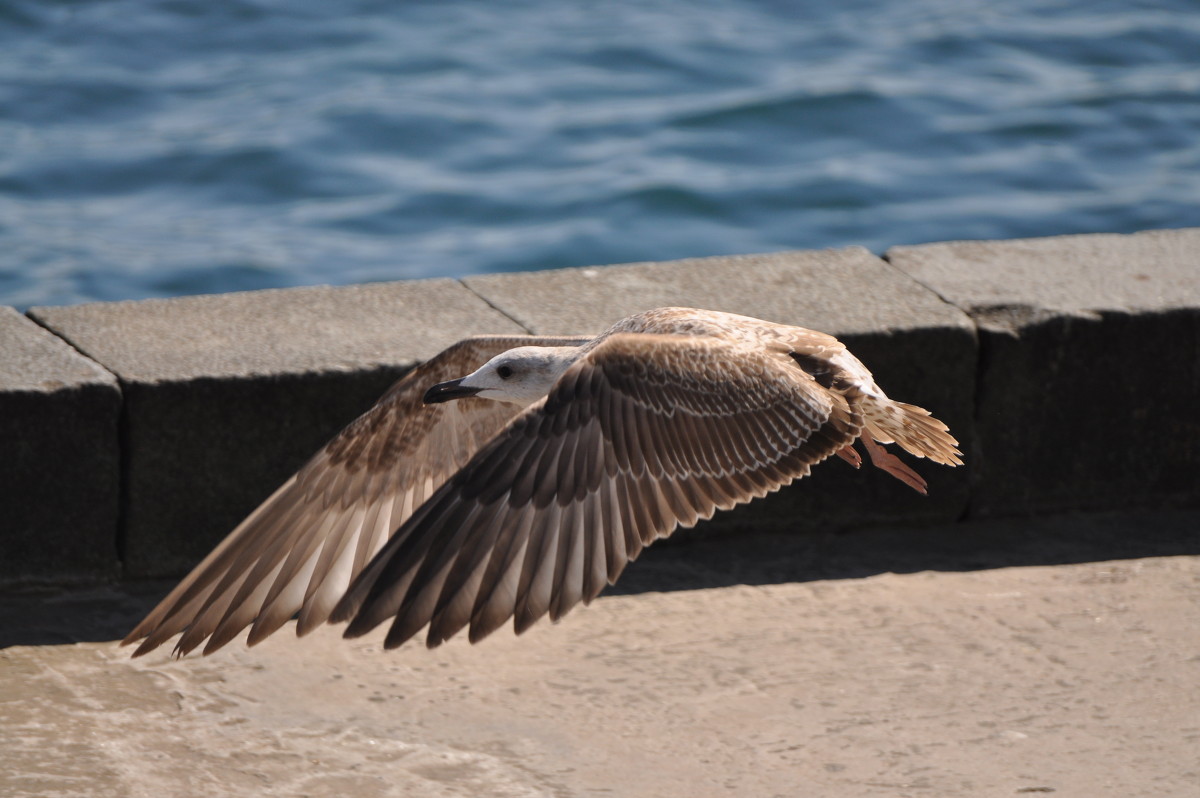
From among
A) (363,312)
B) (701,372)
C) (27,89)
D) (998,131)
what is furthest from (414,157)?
(701,372)

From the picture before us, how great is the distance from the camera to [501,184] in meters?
13.3

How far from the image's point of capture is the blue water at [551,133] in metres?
12.5

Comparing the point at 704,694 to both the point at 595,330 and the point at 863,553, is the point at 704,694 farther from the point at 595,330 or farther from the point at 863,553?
the point at 595,330

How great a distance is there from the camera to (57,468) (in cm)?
506

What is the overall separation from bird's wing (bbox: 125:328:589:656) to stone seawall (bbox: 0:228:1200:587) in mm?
481

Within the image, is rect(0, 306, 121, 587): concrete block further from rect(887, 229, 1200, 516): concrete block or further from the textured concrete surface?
rect(887, 229, 1200, 516): concrete block

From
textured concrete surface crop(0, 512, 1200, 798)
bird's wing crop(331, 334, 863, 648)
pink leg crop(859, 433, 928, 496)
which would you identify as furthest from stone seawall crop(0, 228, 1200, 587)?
bird's wing crop(331, 334, 863, 648)

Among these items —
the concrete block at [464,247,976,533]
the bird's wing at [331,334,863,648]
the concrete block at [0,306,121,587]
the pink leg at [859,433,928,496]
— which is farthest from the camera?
the concrete block at [464,247,976,533]

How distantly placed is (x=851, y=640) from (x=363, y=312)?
6.47ft

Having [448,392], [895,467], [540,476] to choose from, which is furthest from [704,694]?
[448,392]

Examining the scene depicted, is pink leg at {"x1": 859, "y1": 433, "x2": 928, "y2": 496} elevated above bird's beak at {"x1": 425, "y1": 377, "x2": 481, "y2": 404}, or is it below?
below

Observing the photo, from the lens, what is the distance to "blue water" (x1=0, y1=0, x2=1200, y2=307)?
1249cm

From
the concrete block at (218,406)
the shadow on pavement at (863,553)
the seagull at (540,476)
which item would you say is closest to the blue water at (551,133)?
the concrete block at (218,406)

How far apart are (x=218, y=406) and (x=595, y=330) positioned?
1.21 metres
